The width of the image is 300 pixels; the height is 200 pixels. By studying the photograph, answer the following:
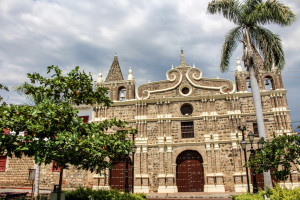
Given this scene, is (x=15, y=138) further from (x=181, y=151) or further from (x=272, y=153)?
(x=181, y=151)

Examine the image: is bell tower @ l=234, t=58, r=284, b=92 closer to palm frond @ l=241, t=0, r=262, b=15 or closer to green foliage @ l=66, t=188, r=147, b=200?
palm frond @ l=241, t=0, r=262, b=15

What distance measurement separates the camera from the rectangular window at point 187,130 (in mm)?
20469

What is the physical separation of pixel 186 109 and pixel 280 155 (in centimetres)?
1267

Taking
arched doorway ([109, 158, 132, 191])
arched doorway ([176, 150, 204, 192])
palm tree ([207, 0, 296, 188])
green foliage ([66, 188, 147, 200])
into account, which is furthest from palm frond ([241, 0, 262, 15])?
arched doorway ([109, 158, 132, 191])

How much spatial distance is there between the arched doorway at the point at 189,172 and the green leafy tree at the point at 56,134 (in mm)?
12631

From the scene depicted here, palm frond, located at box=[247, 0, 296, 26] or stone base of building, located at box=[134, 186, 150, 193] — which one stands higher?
palm frond, located at box=[247, 0, 296, 26]

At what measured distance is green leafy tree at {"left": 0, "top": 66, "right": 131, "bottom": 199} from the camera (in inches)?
266

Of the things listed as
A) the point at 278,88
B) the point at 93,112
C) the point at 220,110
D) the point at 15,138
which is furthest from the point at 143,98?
the point at 15,138

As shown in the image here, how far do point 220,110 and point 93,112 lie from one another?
11.5 metres

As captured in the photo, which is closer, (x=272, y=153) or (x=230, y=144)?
(x=272, y=153)

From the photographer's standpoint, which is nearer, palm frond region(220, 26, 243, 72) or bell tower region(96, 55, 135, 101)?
palm frond region(220, 26, 243, 72)

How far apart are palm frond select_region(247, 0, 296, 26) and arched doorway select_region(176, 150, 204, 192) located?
11.4 metres

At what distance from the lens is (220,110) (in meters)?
20.4

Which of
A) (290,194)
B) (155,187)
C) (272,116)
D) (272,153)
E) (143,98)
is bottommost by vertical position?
(155,187)
